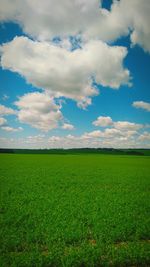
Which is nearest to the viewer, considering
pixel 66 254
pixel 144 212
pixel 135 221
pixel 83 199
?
pixel 66 254

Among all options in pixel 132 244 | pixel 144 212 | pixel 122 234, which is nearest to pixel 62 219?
pixel 122 234

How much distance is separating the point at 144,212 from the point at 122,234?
426cm

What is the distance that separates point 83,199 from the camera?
1606 cm

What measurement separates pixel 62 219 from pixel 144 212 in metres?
5.49

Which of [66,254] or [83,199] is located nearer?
[66,254]

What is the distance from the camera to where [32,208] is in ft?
44.2

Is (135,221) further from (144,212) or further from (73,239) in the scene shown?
(73,239)

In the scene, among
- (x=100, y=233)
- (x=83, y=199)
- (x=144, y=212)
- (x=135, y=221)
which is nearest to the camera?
(x=100, y=233)

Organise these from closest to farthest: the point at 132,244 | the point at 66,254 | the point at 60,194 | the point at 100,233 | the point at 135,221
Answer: the point at 66,254, the point at 132,244, the point at 100,233, the point at 135,221, the point at 60,194

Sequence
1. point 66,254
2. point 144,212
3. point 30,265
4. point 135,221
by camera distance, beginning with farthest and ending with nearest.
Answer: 1. point 144,212
2. point 135,221
3. point 66,254
4. point 30,265

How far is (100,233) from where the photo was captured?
9.75 m

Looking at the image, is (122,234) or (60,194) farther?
(60,194)

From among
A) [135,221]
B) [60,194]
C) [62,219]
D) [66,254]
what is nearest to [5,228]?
[62,219]

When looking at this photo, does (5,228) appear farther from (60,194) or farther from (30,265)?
(60,194)
